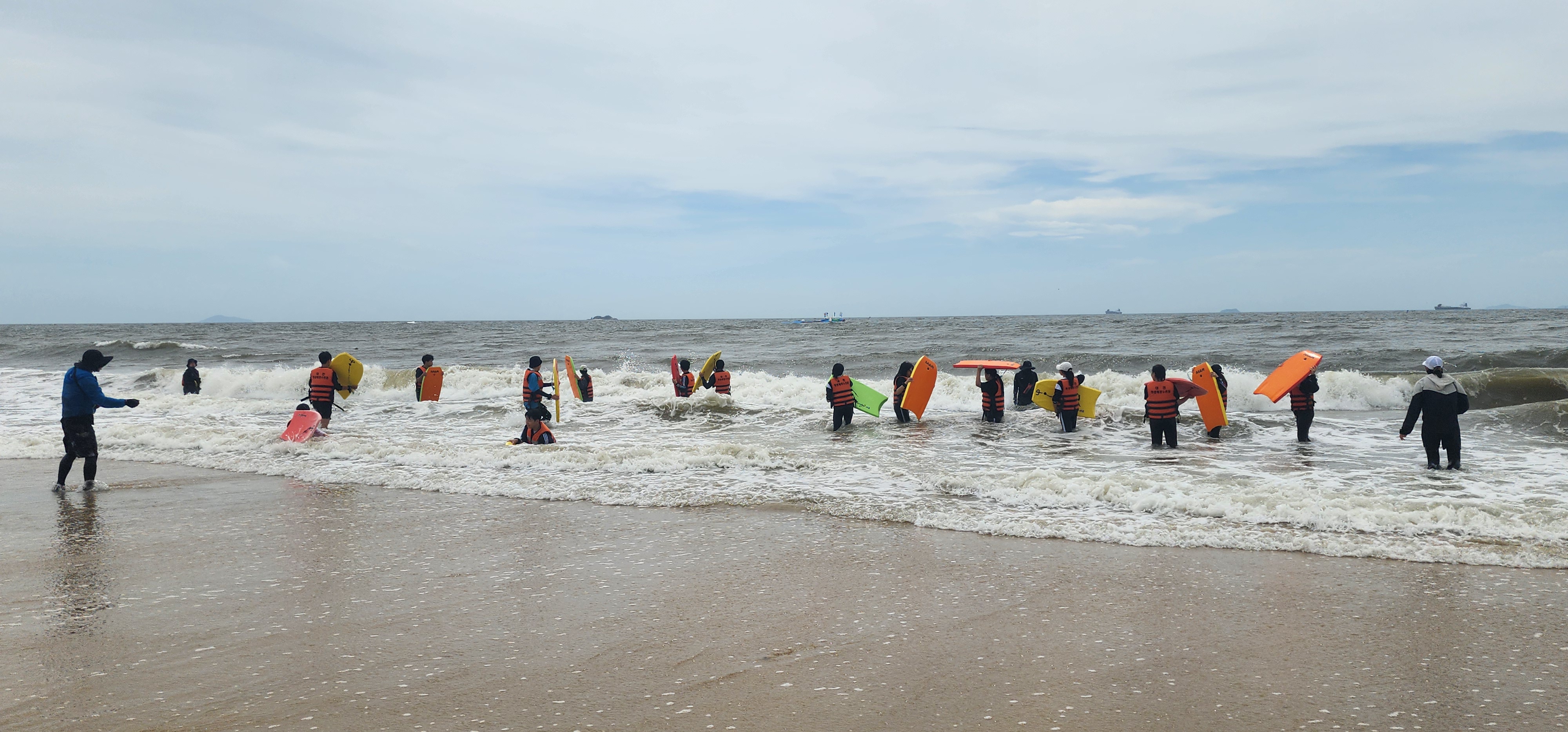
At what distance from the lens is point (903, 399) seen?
1562cm

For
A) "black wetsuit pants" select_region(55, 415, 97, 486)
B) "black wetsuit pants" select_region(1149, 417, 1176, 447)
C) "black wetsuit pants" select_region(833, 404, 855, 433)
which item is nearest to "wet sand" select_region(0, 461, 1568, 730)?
"black wetsuit pants" select_region(55, 415, 97, 486)

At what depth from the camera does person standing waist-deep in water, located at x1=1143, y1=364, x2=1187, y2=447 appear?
12500mm

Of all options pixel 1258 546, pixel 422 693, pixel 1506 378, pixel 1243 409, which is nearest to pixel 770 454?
pixel 1258 546

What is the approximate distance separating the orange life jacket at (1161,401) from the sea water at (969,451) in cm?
55

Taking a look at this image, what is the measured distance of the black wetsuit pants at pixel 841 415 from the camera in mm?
14930

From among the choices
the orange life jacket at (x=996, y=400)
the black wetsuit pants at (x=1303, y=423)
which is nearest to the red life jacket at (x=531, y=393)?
the orange life jacket at (x=996, y=400)

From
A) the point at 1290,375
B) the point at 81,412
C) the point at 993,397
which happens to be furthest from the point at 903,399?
the point at 81,412

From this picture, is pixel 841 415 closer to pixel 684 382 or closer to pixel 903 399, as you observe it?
pixel 903 399

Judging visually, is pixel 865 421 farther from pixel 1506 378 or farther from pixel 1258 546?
pixel 1506 378

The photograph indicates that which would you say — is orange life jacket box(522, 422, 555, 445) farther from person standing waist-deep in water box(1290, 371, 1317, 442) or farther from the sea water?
person standing waist-deep in water box(1290, 371, 1317, 442)

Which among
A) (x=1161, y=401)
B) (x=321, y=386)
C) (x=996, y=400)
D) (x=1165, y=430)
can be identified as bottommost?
(x=1165, y=430)

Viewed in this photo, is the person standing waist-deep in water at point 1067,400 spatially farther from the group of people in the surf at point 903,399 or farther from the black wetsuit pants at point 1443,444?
the black wetsuit pants at point 1443,444

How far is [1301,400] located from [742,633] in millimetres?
11509

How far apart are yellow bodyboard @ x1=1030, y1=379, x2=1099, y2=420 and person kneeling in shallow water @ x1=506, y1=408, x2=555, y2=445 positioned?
27.2 feet
